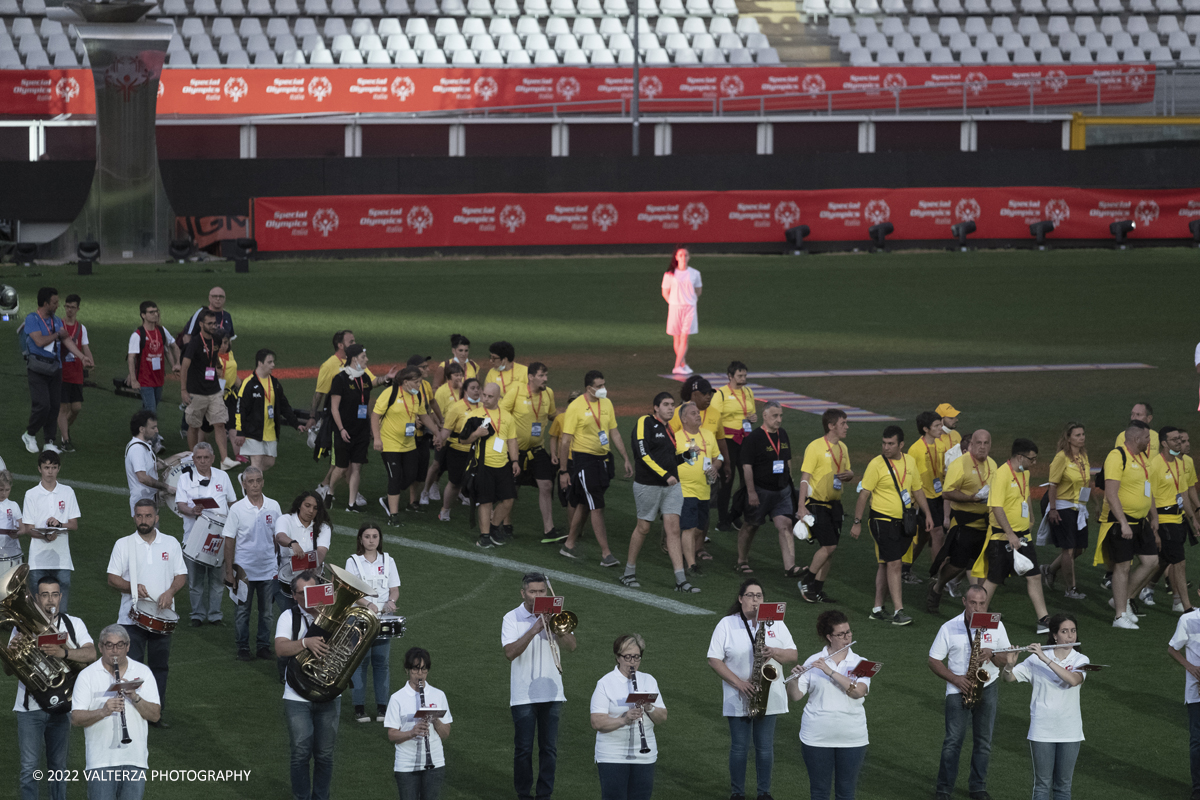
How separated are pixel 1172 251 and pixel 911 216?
6.99 metres

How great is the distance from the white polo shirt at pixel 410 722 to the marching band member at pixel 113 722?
Answer: 1.46 metres

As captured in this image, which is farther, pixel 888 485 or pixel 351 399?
pixel 351 399

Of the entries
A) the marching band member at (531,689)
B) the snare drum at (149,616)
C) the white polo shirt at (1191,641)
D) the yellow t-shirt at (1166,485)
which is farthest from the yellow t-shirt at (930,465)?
the snare drum at (149,616)

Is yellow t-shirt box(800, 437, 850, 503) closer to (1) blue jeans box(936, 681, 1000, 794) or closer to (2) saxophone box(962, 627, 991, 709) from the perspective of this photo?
(1) blue jeans box(936, 681, 1000, 794)

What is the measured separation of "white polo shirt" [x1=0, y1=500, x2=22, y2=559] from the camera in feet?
39.5

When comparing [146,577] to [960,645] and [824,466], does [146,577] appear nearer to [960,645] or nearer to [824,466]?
[960,645]

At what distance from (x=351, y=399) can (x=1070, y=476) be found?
316 inches

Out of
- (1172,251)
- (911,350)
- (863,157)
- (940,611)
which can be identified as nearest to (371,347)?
Result: (911,350)

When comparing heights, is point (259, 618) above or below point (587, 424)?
below

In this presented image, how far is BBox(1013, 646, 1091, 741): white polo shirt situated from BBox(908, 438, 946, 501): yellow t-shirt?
17.0ft

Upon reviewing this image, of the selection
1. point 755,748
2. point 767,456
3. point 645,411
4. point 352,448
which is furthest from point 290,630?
point 645,411

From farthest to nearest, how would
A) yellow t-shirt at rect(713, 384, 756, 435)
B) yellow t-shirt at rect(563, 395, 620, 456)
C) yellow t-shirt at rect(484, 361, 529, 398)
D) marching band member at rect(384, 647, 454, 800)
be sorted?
yellow t-shirt at rect(484, 361, 529, 398) < yellow t-shirt at rect(713, 384, 756, 435) < yellow t-shirt at rect(563, 395, 620, 456) < marching band member at rect(384, 647, 454, 800)

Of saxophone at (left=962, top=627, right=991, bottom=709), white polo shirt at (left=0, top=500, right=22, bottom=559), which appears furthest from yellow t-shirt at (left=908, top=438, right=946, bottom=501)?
white polo shirt at (left=0, top=500, right=22, bottom=559)

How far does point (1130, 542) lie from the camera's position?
46.2ft
